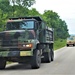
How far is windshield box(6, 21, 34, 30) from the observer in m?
18.1

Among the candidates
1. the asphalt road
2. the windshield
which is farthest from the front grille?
the windshield

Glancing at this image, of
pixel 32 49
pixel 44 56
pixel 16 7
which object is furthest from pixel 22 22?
pixel 16 7

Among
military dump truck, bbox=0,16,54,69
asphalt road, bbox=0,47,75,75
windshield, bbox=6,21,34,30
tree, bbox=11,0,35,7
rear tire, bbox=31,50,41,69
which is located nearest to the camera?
asphalt road, bbox=0,47,75,75

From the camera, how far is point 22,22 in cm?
1838

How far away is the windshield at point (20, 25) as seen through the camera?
1809 cm

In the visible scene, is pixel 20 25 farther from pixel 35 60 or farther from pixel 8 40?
pixel 35 60

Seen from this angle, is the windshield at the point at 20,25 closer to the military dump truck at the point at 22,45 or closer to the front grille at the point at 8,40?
the military dump truck at the point at 22,45

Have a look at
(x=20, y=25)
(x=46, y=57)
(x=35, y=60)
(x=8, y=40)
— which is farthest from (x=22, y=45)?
(x=46, y=57)

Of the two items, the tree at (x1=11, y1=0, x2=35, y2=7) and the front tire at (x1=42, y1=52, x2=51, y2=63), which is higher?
the tree at (x1=11, y1=0, x2=35, y2=7)

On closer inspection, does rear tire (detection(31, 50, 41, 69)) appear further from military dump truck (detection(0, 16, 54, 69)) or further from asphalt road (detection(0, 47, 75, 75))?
asphalt road (detection(0, 47, 75, 75))

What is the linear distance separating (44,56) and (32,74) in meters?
7.27

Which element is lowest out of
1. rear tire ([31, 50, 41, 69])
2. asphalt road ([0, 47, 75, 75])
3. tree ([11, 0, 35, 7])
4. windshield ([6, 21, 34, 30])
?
asphalt road ([0, 47, 75, 75])

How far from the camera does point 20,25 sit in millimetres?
18391

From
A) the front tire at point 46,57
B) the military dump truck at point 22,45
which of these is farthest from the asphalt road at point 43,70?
the front tire at point 46,57
